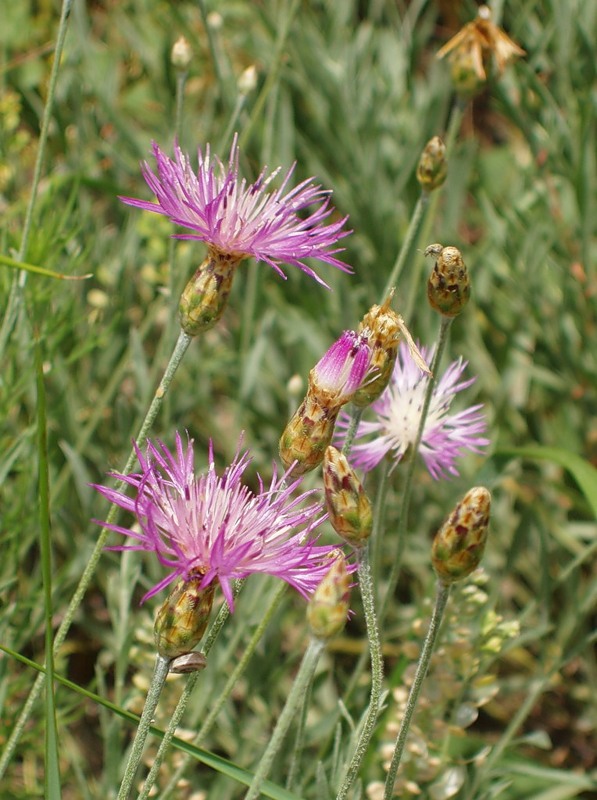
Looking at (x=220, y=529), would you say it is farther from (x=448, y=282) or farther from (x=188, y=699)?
(x=448, y=282)

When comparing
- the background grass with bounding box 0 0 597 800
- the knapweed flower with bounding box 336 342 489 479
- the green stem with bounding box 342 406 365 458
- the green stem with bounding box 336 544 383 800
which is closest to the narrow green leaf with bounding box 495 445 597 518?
the knapweed flower with bounding box 336 342 489 479

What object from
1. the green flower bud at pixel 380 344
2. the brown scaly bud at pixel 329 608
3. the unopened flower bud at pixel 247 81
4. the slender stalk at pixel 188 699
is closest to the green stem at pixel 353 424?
the green flower bud at pixel 380 344

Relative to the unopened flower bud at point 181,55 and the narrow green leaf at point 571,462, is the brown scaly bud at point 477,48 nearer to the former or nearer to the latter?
the unopened flower bud at point 181,55

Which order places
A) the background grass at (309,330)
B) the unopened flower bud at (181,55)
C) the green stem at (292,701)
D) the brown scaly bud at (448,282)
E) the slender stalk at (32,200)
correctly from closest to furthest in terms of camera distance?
the green stem at (292,701) → the brown scaly bud at (448,282) → the slender stalk at (32,200) → the unopened flower bud at (181,55) → the background grass at (309,330)

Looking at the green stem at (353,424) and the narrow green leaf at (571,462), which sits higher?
the green stem at (353,424)

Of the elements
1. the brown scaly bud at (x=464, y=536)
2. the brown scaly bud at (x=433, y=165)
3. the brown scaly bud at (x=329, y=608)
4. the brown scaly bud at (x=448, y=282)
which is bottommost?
the brown scaly bud at (x=329, y=608)

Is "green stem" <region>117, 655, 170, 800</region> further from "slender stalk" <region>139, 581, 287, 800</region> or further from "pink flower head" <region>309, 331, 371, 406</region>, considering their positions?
"pink flower head" <region>309, 331, 371, 406</region>

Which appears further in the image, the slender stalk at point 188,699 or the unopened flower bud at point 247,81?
the unopened flower bud at point 247,81
